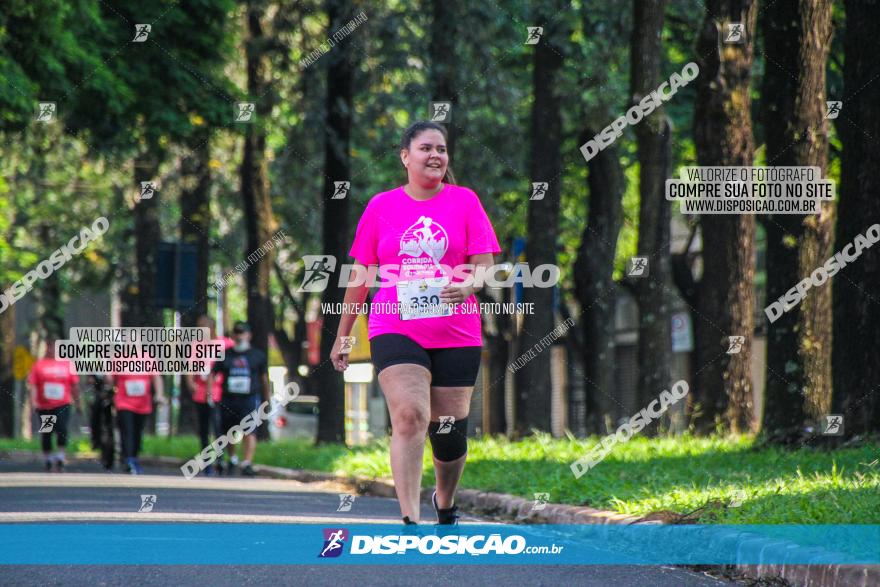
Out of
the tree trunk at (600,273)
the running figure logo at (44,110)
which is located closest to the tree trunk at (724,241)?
the tree trunk at (600,273)

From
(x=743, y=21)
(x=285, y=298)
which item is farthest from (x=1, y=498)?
(x=285, y=298)

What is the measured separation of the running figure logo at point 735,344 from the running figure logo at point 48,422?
27.5 feet

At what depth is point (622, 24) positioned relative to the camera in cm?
2108

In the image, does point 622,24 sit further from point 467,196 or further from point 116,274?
point 116,274

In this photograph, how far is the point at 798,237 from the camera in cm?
1343

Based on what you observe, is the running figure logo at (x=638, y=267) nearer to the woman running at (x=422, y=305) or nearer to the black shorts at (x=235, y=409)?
the black shorts at (x=235, y=409)

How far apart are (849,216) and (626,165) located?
14.5 m

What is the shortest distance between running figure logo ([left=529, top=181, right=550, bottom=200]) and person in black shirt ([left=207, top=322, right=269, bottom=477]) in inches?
164

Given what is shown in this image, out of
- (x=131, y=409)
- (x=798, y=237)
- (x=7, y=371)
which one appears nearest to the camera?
(x=798, y=237)

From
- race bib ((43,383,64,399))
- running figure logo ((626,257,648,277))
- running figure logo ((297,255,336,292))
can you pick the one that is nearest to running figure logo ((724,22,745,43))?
running figure logo ((626,257,648,277))

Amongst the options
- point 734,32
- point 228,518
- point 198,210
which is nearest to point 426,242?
point 228,518

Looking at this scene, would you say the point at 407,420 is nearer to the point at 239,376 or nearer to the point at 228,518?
the point at 228,518

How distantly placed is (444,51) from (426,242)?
12.4 meters

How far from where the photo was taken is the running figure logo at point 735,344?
15.5 m
